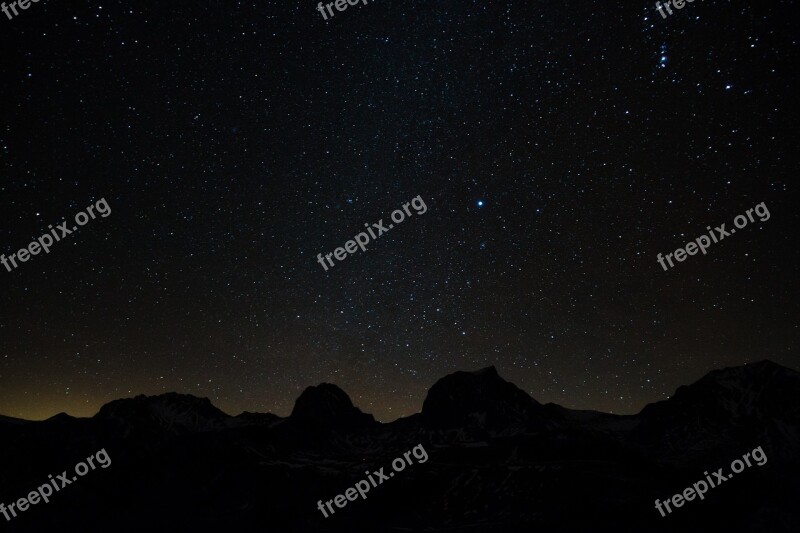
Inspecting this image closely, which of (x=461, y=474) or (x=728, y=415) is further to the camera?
(x=728, y=415)

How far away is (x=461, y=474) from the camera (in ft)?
456

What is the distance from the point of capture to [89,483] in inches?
6437

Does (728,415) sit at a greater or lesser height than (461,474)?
lesser

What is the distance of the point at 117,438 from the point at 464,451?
128826mm

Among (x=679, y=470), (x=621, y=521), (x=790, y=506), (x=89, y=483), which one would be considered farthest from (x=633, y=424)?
(x=89, y=483)

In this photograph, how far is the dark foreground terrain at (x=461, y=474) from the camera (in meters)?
114

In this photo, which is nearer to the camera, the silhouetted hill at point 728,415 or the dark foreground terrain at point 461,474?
the dark foreground terrain at point 461,474

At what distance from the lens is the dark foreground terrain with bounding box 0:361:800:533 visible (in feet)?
374

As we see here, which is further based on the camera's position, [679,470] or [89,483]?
[89,483]

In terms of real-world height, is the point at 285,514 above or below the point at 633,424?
above

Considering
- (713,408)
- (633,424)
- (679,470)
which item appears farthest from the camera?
(633,424)

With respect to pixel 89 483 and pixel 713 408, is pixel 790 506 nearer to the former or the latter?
pixel 713 408

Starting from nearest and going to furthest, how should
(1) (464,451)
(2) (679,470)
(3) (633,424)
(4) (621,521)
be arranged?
(4) (621,521)
(2) (679,470)
(1) (464,451)
(3) (633,424)

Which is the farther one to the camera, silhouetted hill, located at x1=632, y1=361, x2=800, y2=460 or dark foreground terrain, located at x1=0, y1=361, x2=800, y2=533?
silhouetted hill, located at x1=632, y1=361, x2=800, y2=460
